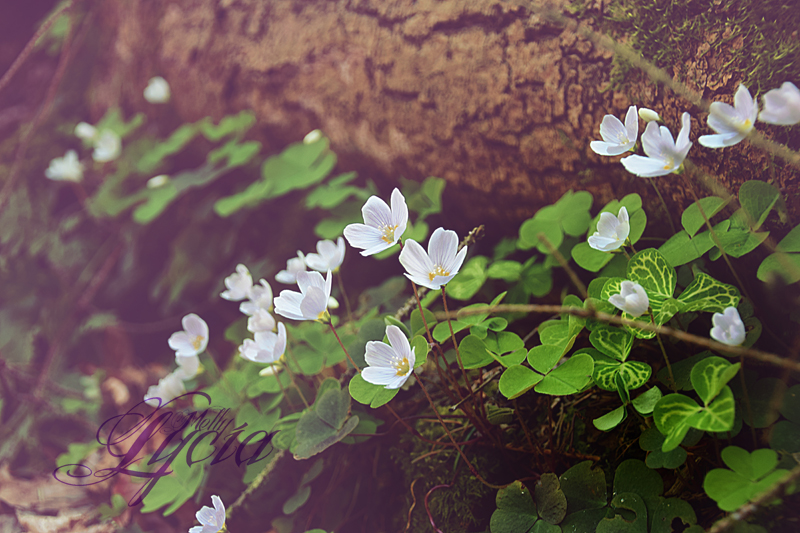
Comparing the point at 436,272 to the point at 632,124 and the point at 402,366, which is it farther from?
the point at 632,124

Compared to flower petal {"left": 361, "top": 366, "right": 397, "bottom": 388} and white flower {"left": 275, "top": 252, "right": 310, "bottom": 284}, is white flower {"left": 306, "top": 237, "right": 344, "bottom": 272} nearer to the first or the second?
white flower {"left": 275, "top": 252, "right": 310, "bottom": 284}

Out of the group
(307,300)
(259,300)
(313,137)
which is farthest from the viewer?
(313,137)

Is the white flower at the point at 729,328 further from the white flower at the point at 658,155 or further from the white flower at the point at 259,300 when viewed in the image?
the white flower at the point at 259,300

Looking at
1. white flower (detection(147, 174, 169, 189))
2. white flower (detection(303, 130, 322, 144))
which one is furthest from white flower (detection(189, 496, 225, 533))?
white flower (detection(147, 174, 169, 189))

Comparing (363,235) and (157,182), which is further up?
(363,235)

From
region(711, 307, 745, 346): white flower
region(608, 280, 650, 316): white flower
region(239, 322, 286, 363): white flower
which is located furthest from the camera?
region(239, 322, 286, 363): white flower

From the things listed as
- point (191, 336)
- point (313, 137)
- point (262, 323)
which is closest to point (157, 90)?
point (313, 137)

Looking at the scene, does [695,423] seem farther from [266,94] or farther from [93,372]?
[93,372]
